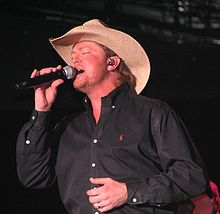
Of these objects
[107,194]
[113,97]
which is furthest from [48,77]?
[107,194]

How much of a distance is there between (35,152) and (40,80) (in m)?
0.30

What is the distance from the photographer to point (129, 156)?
1915 mm

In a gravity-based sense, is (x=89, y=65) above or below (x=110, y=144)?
above

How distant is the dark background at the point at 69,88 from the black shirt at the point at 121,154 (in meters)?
0.78

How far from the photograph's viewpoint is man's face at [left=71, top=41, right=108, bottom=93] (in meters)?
2.04

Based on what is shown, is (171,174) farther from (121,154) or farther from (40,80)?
(40,80)

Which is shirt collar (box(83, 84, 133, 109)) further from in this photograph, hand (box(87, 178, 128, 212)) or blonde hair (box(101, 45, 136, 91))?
hand (box(87, 178, 128, 212))

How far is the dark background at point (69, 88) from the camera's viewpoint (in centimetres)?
289

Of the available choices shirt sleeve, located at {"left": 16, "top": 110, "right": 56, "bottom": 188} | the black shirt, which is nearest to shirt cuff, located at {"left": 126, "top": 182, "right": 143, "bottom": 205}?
the black shirt

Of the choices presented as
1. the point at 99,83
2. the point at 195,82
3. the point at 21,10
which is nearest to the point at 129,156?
the point at 99,83

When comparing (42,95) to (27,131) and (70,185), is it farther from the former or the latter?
(70,185)

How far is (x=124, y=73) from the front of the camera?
2240mm

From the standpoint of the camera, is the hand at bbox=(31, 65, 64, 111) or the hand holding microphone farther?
the hand at bbox=(31, 65, 64, 111)

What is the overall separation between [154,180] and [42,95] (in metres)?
0.56
